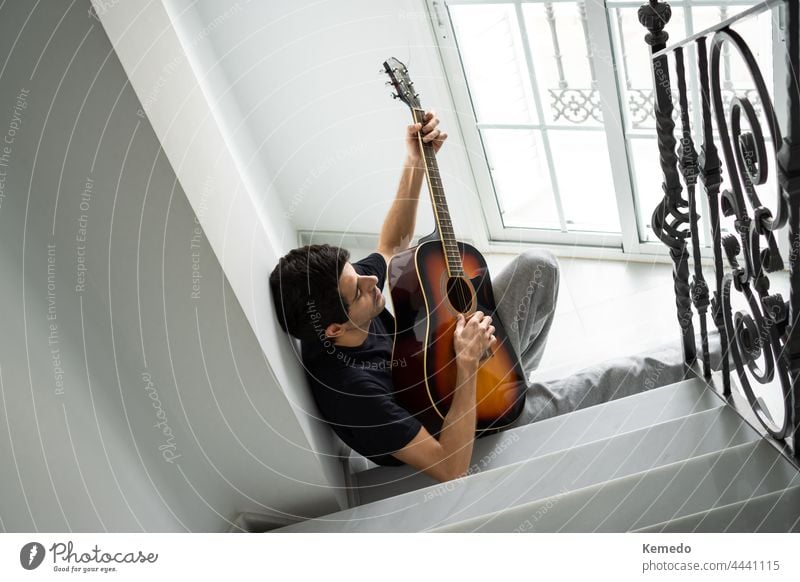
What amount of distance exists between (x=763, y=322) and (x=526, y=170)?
1.62 m

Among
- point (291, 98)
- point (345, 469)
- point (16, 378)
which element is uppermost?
point (291, 98)

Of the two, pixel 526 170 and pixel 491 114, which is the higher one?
pixel 491 114

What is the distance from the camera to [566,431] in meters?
1.44

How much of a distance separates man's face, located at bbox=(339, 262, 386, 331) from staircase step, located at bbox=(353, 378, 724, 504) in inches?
12.3

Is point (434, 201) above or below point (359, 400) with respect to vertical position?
above

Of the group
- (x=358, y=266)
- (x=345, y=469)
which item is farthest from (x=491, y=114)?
(x=345, y=469)

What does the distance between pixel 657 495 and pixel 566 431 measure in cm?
33

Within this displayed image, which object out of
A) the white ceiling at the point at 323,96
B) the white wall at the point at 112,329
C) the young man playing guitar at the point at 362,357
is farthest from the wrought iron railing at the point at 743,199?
the white ceiling at the point at 323,96

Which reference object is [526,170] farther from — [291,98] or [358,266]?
[358,266]

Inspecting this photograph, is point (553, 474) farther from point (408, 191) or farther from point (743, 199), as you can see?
point (408, 191)

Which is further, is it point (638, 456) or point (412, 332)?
point (412, 332)

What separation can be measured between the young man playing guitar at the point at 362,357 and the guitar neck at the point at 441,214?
0.14ft

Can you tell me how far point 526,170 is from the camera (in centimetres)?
261

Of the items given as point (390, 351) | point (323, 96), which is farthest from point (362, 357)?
point (323, 96)
